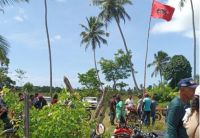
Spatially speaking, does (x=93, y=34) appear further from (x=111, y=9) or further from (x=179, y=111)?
(x=179, y=111)

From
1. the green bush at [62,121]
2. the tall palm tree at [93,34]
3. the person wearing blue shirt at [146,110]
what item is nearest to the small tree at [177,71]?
the tall palm tree at [93,34]

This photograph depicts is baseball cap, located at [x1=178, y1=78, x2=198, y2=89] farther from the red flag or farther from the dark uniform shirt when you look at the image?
the red flag

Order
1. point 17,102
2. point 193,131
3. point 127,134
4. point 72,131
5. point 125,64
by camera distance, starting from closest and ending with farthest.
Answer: point 193,131
point 72,131
point 17,102
point 127,134
point 125,64

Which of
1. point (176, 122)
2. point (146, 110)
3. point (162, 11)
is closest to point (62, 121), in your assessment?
point (176, 122)

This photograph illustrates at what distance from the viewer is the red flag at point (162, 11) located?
115 ft

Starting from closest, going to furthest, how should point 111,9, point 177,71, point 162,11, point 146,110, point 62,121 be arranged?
point 62,121
point 146,110
point 162,11
point 111,9
point 177,71

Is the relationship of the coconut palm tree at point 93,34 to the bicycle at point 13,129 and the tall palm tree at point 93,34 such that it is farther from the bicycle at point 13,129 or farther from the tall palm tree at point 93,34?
the bicycle at point 13,129

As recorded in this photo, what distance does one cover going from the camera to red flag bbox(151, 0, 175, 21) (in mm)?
35188

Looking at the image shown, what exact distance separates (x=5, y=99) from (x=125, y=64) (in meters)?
50.5

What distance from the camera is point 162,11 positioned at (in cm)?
3581

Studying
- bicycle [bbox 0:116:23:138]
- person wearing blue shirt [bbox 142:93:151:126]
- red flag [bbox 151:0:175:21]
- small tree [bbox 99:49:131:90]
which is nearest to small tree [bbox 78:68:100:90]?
small tree [bbox 99:49:131:90]

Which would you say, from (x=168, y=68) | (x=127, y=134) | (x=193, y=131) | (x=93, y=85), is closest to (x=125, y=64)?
(x=93, y=85)

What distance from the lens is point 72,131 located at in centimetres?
929

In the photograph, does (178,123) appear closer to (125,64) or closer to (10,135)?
(10,135)
